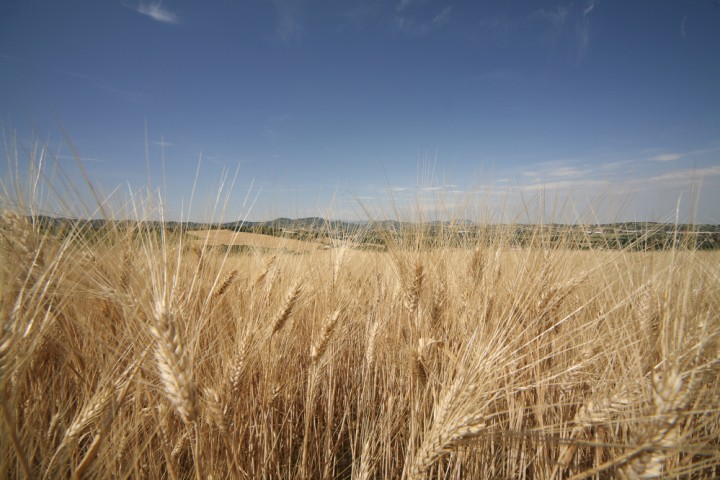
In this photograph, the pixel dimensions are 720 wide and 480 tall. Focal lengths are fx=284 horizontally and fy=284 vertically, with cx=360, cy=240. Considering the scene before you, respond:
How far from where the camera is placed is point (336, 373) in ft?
5.55

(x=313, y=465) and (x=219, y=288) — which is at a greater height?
(x=219, y=288)

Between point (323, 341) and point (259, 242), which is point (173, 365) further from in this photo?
point (259, 242)

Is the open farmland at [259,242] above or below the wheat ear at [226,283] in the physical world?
above

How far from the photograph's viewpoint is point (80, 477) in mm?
929

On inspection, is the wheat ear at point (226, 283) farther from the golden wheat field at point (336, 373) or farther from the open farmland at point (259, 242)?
the open farmland at point (259, 242)

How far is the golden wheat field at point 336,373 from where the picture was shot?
0.82 metres

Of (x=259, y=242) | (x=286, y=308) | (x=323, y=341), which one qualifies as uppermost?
(x=259, y=242)

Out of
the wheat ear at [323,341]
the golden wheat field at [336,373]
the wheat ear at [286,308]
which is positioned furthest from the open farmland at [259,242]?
the wheat ear at [323,341]

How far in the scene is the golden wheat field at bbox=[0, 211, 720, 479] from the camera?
2.68 feet

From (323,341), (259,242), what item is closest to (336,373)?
(323,341)

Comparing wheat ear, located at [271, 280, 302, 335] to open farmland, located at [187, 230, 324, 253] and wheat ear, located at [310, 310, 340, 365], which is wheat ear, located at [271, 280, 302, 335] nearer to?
wheat ear, located at [310, 310, 340, 365]

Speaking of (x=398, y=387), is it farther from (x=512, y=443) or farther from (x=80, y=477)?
(x=80, y=477)

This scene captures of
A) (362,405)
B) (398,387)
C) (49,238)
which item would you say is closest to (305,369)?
(362,405)

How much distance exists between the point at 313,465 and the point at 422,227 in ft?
4.41
